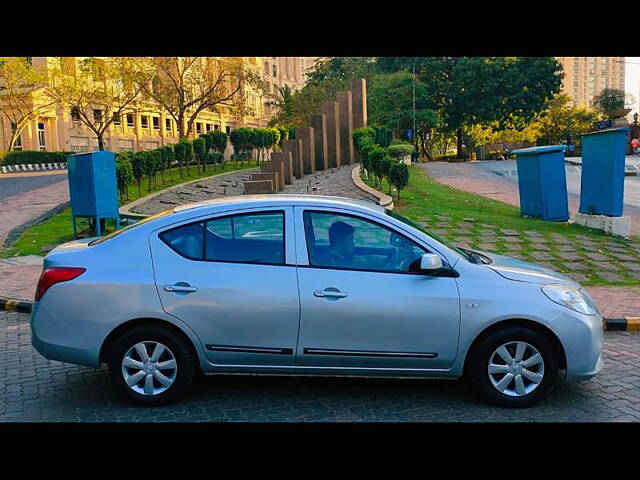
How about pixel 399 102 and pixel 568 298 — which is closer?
pixel 568 298

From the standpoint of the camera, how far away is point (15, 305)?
8.27m

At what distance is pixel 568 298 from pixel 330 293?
1.84m

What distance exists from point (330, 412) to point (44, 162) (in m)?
39.8

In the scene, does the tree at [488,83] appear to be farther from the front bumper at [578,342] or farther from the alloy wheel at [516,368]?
the alloy wheel at [516,368]

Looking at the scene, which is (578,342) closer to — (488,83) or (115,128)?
(488,83)

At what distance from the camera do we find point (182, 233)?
489 centimetres

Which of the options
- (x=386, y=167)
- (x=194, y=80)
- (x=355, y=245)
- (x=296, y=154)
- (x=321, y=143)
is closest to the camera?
(x=355, y=245)

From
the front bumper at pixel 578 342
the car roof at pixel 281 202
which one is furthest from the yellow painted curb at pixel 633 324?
the car roof at pixel 281 202

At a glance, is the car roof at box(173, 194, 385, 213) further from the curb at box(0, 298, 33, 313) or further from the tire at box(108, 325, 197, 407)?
the curb at box(0, 298, 33, 313)

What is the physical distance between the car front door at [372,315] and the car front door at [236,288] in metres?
0.13

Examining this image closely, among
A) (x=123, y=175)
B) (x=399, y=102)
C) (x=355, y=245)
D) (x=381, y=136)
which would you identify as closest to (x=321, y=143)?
(x=381, y=136)

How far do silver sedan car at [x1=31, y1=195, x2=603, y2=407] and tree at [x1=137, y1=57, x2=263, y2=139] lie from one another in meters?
33.0

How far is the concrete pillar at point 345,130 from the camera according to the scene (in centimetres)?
2762

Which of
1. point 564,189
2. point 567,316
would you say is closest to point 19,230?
point 564,189
